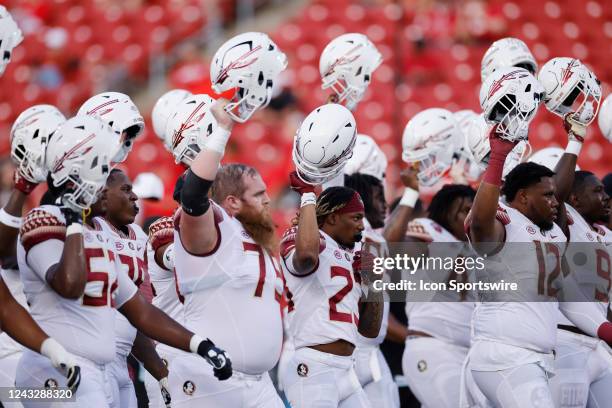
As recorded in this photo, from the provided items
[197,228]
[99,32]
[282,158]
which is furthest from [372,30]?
[197,228]

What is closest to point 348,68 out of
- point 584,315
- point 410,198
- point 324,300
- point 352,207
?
point 410,198

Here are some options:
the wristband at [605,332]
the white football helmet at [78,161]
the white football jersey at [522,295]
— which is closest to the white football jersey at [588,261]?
the wristband at [605,332]

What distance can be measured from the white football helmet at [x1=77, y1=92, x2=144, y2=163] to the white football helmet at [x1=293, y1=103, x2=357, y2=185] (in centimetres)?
80

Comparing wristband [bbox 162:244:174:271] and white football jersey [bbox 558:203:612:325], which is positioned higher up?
wristband [bbox 162:244:174:271]

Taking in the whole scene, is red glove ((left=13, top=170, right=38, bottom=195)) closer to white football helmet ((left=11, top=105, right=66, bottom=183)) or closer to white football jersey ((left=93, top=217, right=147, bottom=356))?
white football helmet ((left=11, top=105, right=66, bottom=183))

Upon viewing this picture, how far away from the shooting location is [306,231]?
502 cm

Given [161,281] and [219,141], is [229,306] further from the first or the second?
[161,281]

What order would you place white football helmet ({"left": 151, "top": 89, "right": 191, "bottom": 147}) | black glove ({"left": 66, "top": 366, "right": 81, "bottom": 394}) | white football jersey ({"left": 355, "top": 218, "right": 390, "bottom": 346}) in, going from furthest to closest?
1. white football helmet ({"left": 151, "top": 89, "right": 191, "bottom": 147})
2. white football jersey ({"left": 355, "top": 218, "right": 390, "bottom": 346})
3. black glove ({"left": 66, "top": 366, "right": 81, "bottom": 394})

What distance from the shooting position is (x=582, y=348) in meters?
6.03

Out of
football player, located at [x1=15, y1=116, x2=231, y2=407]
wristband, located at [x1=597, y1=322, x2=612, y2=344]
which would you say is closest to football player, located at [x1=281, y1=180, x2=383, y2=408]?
→ football player, located at [x1=15, y1=116, x2=231, y2=407]

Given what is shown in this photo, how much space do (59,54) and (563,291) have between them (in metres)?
9.39

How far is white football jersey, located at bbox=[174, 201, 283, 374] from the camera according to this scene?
15.3ft

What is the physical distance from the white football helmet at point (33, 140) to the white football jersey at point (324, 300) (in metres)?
1.27

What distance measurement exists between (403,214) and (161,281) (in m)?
1.62
